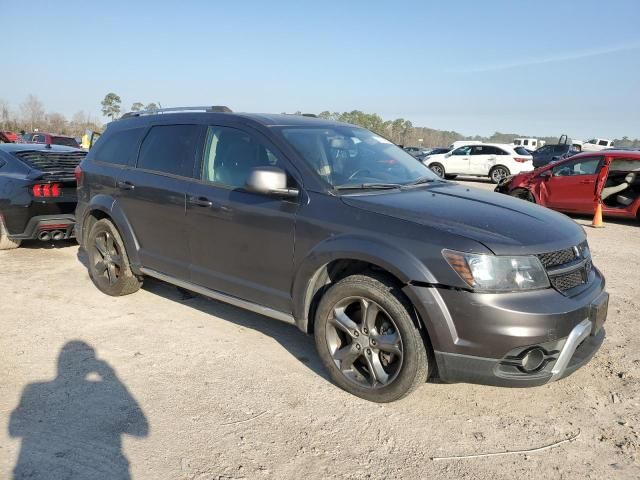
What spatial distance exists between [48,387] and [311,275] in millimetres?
1908

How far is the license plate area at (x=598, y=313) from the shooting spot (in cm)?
316

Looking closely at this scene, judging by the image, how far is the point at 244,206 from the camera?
381cm

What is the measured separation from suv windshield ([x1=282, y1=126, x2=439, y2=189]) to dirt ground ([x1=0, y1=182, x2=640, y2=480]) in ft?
4.68

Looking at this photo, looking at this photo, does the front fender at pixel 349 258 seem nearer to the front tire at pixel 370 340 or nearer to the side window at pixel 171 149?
the front tire at pixel 370 340

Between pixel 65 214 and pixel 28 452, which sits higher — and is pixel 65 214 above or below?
above

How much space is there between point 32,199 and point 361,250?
5352 millimetres

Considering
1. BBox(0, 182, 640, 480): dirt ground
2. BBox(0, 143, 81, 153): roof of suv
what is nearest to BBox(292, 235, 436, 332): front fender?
BBox(0, 182, 640, 480): dirt ground

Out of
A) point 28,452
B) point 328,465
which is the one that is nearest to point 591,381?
point 328,465

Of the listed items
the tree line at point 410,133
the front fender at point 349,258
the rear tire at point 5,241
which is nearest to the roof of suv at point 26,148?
the rear tire at point 5,241

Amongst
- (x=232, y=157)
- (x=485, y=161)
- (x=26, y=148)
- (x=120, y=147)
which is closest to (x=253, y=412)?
(x=232, y=157)

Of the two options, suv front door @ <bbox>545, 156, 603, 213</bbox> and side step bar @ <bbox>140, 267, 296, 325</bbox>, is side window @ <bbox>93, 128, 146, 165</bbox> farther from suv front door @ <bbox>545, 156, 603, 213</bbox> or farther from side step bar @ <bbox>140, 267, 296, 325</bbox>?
suv front door @ <bbox>545, 156, 603, 213</bbox>

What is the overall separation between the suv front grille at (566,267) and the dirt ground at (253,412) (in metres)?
0.82

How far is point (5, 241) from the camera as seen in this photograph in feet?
23.0

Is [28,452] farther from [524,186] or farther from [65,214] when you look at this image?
[524,186]
